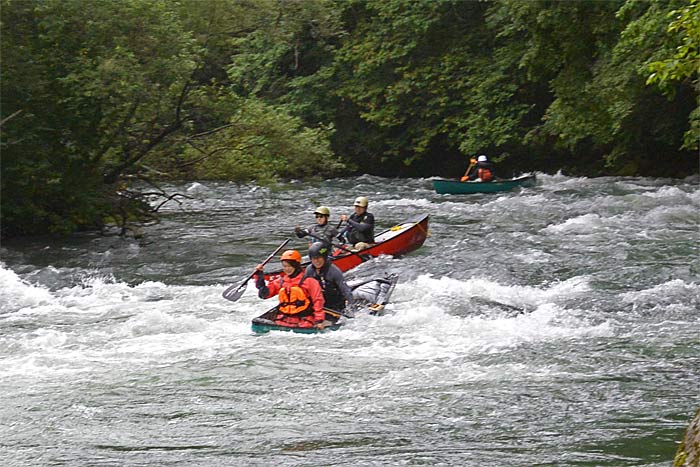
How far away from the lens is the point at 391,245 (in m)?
16.4

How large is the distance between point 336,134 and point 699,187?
39.6 ft

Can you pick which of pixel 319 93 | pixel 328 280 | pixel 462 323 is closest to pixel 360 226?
pixel 328 280

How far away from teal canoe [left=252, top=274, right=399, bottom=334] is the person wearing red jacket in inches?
3.0

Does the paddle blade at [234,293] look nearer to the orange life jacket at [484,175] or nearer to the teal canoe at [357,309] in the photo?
the teal canoe at [357,309]

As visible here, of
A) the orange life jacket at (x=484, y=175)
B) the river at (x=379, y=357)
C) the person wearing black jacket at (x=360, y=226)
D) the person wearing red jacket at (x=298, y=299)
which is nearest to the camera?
the river at (x=379, y=357)

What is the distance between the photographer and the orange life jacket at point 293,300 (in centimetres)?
1162

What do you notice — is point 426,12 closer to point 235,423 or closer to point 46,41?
point 46,41

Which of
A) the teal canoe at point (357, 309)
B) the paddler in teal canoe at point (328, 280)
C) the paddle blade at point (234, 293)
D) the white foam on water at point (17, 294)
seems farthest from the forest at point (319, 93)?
the paddle blade at point (234, 293)

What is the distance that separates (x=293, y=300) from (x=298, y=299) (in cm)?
6

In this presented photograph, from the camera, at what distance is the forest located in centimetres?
1678

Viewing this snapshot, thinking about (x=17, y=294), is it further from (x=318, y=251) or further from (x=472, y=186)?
(x=472, y=186)

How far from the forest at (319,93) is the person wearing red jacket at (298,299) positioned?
4.26m

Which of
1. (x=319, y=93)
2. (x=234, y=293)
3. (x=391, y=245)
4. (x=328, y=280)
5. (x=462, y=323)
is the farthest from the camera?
(x=319, y=93)

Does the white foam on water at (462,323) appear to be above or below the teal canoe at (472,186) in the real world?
above
